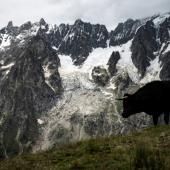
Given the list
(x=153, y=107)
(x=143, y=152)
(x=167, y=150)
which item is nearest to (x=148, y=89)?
(x=153, y=107)

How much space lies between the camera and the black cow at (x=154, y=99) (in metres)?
33.1

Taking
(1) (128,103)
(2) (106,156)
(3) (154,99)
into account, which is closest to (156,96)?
(3) (154,99)

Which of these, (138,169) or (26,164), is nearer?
(138,169)

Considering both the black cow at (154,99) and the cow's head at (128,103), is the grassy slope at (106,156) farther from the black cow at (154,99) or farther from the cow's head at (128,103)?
the cow's head at (128,103)

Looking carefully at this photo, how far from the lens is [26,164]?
64.1ft

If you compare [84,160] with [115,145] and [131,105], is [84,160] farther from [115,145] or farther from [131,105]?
[131,105]

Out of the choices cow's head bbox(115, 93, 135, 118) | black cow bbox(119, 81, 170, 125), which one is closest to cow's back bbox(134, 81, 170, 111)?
black cow bbox(119, 81, 170, 125)

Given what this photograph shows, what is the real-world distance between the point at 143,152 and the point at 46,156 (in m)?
5.52

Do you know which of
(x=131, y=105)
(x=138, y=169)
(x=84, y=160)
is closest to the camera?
(x=138, y=169)

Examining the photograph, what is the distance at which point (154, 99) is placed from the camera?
3347 cm

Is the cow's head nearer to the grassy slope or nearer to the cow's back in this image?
the cow's back

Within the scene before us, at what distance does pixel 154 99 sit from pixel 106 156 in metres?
14.5

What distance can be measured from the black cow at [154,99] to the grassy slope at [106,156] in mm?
9416

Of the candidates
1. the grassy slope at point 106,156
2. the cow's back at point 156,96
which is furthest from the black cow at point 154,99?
the grassy slope at point 106,156
